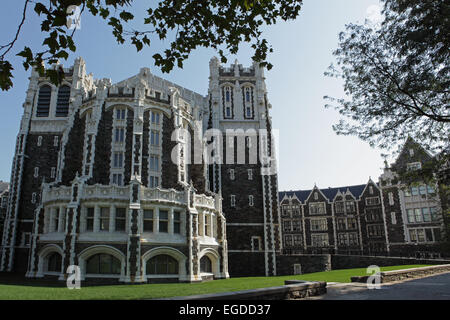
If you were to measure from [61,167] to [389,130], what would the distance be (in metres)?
26.1

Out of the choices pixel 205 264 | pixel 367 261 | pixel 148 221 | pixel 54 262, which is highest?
pixel 148 221

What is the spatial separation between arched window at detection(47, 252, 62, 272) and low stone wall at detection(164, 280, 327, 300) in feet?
65.3

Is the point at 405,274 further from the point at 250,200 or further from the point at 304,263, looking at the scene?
the point at 250,200

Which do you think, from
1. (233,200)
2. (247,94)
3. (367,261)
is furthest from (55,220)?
(367,261)

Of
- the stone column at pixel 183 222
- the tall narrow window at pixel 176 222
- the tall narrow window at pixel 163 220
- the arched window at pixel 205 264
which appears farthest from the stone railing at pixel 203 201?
the arched window at pixel 205 264

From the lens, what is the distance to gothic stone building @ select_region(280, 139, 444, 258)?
1759 inches

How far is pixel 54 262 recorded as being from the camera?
24469 millimetres

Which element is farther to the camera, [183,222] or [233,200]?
[233,200]

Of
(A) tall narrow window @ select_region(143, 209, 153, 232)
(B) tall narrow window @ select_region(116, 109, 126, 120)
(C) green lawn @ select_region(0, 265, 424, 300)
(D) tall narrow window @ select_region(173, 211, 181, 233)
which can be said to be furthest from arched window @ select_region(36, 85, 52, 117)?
(C) green lawn @ select_region(0, 265, 424, 300)

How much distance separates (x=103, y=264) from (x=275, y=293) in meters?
16.9

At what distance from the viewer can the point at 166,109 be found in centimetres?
3070

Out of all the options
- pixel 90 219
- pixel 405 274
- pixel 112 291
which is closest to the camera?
pixel 112 291

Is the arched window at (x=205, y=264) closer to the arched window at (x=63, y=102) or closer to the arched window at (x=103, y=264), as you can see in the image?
the arched window at (x=103, y=264)

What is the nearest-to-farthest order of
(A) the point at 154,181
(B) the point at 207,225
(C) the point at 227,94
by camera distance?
(B) the point at 207,225 < (A) the point at 154,181 < (C) the point at 227,94
